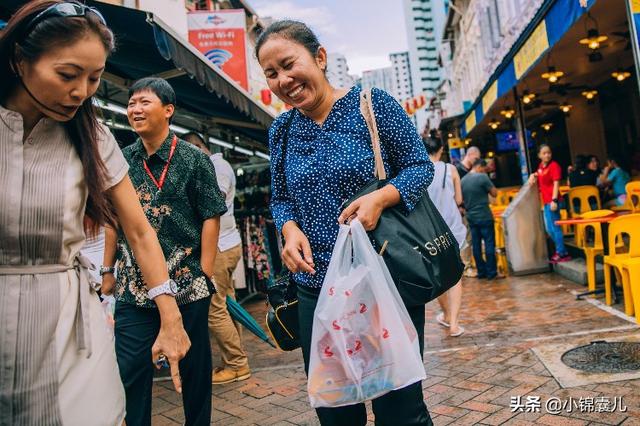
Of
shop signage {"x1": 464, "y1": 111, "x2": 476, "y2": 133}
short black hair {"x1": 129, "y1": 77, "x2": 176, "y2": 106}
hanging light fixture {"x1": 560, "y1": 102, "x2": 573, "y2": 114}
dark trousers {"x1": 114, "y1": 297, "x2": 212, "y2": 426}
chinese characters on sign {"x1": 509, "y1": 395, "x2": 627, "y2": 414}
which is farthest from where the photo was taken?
hanging light fixture {"x1": 560, "y1": 102, "x2": 573, "y2": 114}

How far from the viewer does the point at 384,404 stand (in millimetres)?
1773

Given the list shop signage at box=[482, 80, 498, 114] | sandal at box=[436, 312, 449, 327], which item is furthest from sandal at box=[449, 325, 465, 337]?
shop signage at box=[482, 80, 498, 114]

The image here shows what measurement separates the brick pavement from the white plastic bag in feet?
5.73

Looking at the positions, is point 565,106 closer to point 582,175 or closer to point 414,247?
point 582,175

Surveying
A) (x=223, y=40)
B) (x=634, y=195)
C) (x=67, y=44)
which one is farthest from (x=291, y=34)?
(x=223, y=40)

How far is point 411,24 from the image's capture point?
12825cm

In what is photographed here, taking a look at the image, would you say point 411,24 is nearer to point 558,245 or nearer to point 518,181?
point 518,181

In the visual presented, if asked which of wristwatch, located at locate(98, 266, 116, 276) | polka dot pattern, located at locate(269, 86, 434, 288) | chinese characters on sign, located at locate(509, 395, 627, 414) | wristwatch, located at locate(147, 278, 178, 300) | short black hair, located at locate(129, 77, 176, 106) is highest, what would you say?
short black hair, located at locate(129, 77, 176, 106)

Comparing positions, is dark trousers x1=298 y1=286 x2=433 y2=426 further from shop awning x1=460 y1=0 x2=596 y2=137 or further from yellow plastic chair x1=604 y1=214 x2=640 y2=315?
shop awning x1=460 y1=0 x2=596 y2=137

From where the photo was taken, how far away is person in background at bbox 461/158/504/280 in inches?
323

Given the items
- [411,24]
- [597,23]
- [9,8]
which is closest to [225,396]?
[9,8]

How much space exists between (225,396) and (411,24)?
13597 centimetres

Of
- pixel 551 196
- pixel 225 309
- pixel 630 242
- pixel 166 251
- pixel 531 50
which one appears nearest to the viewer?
pixel 166 251

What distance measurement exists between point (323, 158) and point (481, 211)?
6.85 metres
